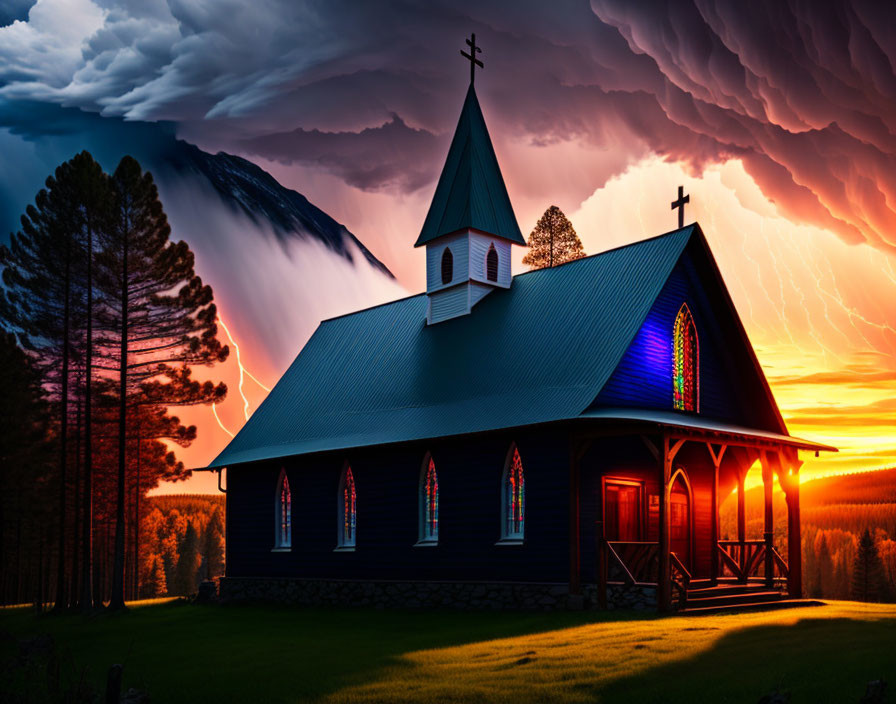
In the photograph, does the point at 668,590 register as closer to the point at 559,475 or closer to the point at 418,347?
the point at 559,475

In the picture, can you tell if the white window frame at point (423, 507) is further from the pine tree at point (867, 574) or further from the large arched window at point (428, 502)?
the pine tree at point (867, 574)

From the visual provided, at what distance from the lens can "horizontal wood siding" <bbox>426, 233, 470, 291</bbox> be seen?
33.2m

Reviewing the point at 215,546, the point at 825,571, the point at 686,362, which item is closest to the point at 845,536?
the point at 825,571

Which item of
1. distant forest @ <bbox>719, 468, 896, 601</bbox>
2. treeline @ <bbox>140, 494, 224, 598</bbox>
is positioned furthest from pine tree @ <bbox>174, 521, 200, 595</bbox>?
distant forest @ <bbox>719, 468, 896, 601</bbox>

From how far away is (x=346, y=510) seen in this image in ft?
104

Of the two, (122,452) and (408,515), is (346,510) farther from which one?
(122,452)

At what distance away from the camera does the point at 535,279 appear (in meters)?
32.1

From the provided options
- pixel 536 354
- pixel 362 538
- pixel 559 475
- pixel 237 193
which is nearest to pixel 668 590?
pixel 559 475

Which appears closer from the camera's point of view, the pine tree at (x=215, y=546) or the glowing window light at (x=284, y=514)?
the glowing window light at (x=284, y=514)

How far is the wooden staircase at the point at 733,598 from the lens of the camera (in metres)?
23.3

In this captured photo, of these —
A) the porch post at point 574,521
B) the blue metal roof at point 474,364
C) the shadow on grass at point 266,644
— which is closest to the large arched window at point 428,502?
the blue metal roof at point 474,364

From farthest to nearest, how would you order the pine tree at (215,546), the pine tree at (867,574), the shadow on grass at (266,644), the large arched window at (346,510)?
the pine tree at (215,546) < the pine tree at (867,574) < the large arched window at (346,510) < the shadow on grass at (266,644)

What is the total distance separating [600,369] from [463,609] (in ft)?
23.7

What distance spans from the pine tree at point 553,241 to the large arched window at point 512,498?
24.9 m
